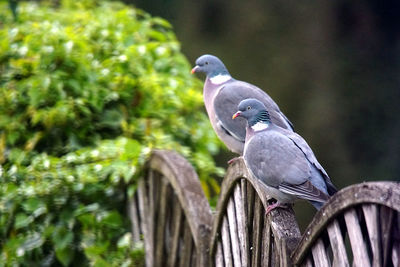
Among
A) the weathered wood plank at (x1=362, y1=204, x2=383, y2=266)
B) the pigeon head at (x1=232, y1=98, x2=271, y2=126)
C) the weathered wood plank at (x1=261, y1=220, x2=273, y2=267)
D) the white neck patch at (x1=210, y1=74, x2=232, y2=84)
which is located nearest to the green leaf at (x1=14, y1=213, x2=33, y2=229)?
the white neck patch at (x1=210, y1=74, x2=232, y2=84)

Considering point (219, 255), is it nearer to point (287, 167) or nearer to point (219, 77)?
point (287, 167)

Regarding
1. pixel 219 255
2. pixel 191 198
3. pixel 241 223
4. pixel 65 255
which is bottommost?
pixel 65 255

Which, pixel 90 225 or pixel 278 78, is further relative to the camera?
pixel 278 78

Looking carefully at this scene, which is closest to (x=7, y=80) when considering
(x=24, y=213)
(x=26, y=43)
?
(x=26, y=43)

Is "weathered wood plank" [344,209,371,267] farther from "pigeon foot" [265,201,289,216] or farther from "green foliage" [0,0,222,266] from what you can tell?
"green foliage" [0,0,222,266]

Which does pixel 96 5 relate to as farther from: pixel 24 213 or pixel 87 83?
pixel 24 213

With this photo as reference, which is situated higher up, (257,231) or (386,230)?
(386,230)

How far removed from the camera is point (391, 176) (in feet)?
17.8

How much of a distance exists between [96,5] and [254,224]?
3580 millimetres

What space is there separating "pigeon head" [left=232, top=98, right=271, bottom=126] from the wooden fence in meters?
0.17

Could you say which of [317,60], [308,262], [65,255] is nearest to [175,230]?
[65,255]

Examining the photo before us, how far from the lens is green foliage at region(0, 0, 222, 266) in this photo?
10.5 ft

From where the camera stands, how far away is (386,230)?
4.65 ft

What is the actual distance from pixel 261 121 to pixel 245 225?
1.29 ft
